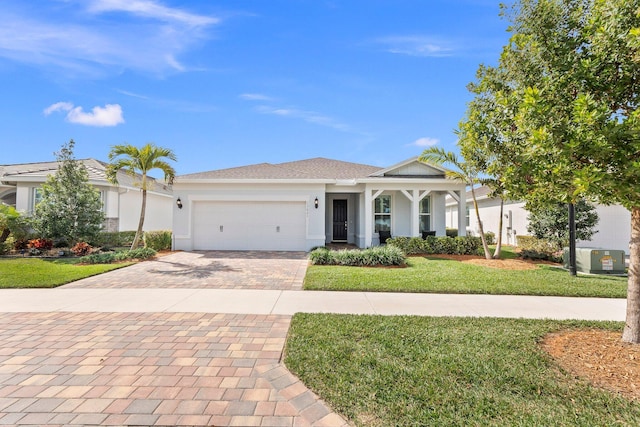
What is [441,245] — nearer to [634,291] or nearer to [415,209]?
[415,209]

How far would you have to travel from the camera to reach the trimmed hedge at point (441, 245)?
40.1 feet

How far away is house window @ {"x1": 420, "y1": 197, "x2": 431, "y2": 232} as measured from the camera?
48.5 ft

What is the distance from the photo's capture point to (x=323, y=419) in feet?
7.59

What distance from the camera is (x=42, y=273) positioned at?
7949 mm

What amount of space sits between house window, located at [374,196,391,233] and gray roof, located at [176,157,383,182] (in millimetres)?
1543

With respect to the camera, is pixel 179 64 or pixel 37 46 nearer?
pixel 37 46

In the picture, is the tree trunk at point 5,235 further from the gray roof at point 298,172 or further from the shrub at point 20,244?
the gray roof at point 298,172

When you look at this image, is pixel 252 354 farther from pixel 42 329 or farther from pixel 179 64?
pixel 179 64

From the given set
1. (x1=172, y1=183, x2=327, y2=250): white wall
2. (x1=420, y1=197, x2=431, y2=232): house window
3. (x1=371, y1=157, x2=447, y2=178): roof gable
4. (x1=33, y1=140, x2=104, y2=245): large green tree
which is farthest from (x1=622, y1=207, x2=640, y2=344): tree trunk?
(x1=33, y1=140, x2=104, y2=245): large green tree

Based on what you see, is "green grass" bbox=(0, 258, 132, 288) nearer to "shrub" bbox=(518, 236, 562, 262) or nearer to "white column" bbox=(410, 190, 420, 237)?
"white column" bbox=(410, 190, 420, 237)

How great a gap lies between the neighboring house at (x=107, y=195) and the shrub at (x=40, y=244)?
214cm

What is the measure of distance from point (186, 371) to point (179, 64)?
10.2m

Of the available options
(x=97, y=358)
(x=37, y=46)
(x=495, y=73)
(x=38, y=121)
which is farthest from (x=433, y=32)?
(x=38, y=121)

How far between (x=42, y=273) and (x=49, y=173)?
10.0 metres
